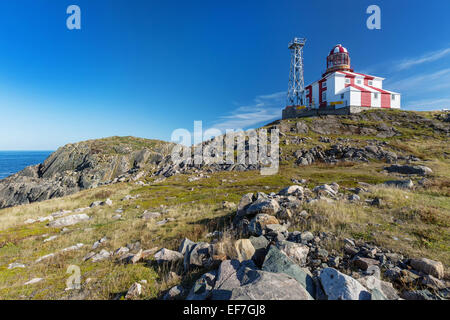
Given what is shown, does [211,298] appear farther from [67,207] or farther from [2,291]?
[67,207]

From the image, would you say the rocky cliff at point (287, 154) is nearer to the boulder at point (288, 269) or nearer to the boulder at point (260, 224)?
the boulder at point (260, 224)

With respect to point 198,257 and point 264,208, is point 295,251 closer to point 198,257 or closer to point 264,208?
point 198,257

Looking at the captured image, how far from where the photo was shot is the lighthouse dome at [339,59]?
65.9m

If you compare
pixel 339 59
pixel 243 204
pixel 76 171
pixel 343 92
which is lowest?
pixel 76 171

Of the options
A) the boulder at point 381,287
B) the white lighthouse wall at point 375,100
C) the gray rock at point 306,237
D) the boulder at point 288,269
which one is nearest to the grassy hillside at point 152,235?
the gray rock at point 306,237

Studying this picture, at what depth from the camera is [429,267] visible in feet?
16.1

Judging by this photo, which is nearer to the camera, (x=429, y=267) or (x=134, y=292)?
(x=429, y=267)

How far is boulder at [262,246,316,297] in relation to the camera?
4.24 m

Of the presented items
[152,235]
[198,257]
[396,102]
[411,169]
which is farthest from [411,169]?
[396,102]

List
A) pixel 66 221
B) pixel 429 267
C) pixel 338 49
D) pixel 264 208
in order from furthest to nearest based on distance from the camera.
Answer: pixel 338 49 → pixel 66 221 → pixel 264 208 → pixel 429 267

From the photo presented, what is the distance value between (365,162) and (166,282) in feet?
147

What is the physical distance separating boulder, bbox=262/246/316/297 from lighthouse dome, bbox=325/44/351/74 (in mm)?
79944

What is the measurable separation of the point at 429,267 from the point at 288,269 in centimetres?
389

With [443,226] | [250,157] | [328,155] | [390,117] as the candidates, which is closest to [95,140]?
[250,157]
